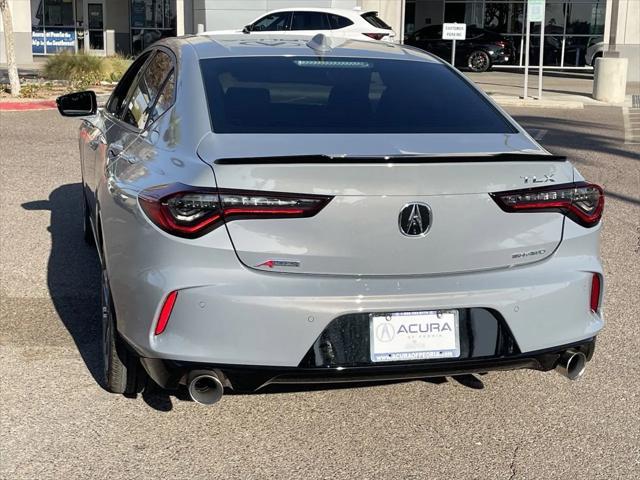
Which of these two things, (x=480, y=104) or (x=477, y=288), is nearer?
(x=477, y=288)

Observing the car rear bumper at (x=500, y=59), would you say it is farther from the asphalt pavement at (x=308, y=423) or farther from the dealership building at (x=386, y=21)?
the asphalt pavement at (x=308, y=423)

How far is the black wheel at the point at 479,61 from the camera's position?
1222 inches

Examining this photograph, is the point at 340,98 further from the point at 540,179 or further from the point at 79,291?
the point at 79,291

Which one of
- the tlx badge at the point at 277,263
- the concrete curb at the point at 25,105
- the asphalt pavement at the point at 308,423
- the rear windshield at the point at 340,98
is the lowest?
the concrete curb at the point at 25,105

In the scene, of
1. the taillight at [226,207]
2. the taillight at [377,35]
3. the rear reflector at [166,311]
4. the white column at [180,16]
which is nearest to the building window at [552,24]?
the taillight at [377,35]

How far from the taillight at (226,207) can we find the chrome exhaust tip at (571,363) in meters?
1.27

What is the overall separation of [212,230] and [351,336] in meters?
0.67

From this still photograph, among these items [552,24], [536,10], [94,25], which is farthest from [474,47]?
[94,25]

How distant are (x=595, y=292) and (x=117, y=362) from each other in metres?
2.11

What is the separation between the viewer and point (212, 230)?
11.8ft

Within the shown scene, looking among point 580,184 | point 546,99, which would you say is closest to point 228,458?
point 580,184

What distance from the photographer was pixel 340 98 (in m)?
4.56

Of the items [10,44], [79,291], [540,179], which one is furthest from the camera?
[10,44]

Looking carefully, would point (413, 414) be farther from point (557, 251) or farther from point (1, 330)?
point (1, 330)
